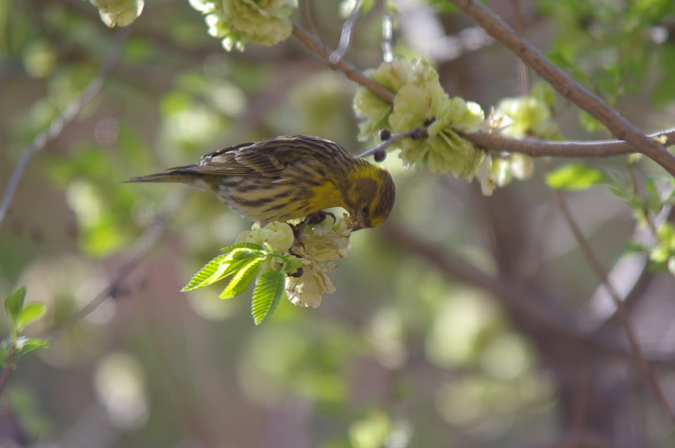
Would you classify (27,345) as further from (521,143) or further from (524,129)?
(524,129)

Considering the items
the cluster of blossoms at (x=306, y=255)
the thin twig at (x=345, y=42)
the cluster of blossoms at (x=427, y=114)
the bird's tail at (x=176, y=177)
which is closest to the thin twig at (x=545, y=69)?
the cluster of blossoms at (x=427, y=114)

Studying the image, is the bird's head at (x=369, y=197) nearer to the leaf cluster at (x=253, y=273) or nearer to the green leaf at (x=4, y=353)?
the leaf cluster at (x=253, y=273)

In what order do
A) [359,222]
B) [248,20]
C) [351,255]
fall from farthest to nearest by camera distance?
[351,255]
[359,222]
[248,20]

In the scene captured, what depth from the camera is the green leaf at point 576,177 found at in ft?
5.07

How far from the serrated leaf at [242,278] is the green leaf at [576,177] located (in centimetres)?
81

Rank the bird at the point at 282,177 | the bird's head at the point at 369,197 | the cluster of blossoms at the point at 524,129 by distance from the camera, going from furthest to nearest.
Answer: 1. the bird at the point at 282,177
2. the bird's head at the point at 369,197
3. the cluster of blossoms at the point at 524,129

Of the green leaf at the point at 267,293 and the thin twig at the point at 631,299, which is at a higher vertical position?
the green leaf at the point at 267,293

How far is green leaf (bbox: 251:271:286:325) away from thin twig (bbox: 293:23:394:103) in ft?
1.61

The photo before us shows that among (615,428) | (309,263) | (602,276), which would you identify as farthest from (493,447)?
(309,263)

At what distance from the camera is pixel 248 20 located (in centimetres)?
132

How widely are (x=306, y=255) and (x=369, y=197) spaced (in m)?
0.53

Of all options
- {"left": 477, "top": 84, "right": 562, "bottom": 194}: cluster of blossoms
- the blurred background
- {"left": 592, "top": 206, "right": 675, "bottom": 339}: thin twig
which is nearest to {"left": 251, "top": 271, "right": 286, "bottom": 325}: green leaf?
{"left": 477, "top": 84, "right": 562, "bottom": 194}: cluster of blossoms

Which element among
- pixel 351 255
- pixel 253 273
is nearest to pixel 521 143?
pixel 253 273

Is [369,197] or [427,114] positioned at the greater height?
[427,114]
